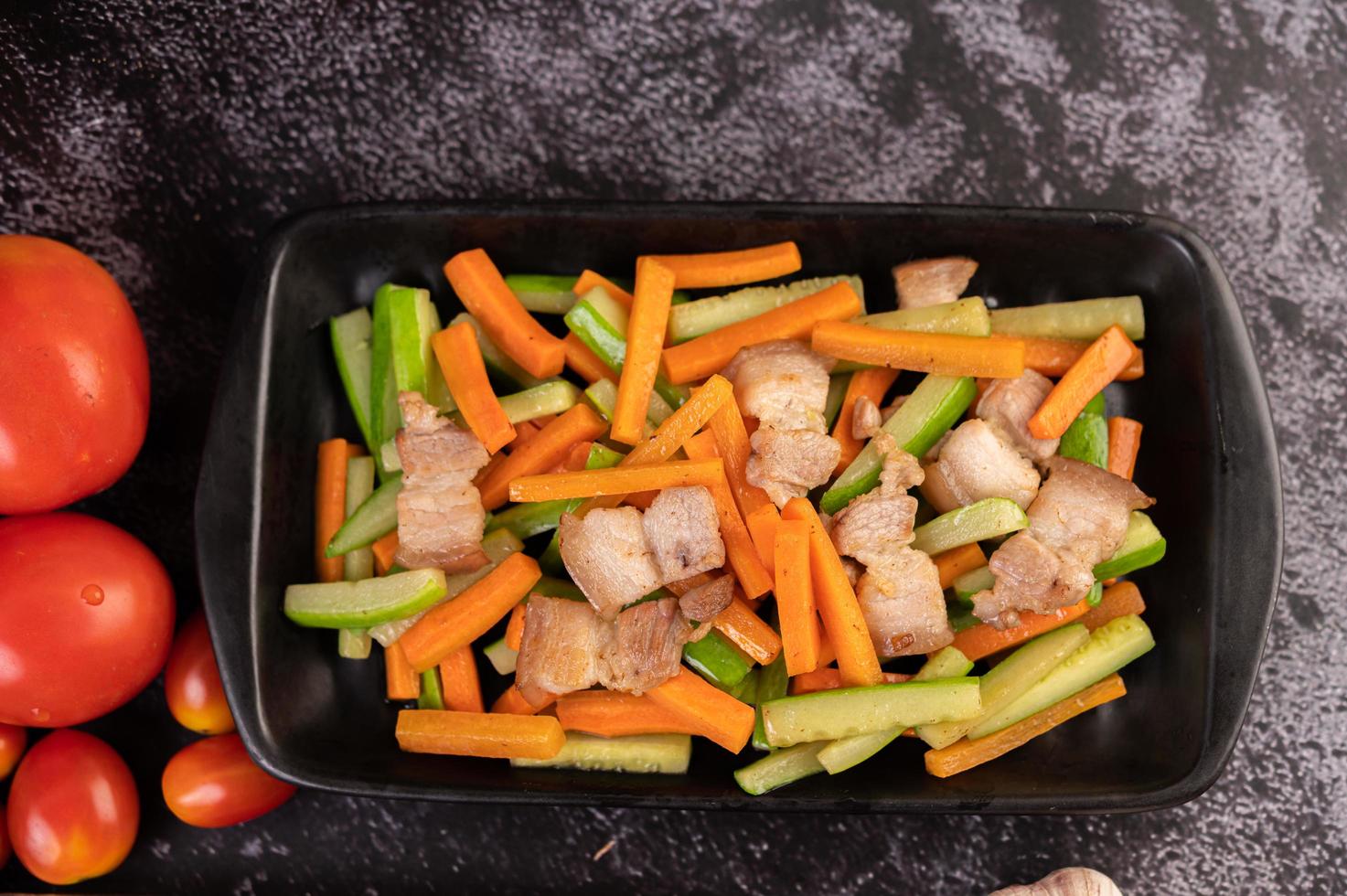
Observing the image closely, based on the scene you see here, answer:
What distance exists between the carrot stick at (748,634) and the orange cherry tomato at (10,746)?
1.75 metres

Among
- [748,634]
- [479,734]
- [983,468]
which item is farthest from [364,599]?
[983,468]

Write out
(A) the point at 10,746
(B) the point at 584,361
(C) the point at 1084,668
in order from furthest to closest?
1. (A) the point at 10,746
2. (B) the point at 584,361
3. (C) the point at 1084,668

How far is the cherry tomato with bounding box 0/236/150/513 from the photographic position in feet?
7.69

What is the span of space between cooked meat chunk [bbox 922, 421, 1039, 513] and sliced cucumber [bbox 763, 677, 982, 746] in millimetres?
404

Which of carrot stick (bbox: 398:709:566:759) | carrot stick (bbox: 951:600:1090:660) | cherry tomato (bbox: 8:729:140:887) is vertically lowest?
cherry tomato (bbox: 8:729:140:887)

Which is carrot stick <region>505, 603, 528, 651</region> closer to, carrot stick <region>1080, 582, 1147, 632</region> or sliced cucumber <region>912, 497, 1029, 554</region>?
sliced cucumber <region>912, 497, 1029, 554</region>

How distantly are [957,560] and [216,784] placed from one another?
181 centimetres

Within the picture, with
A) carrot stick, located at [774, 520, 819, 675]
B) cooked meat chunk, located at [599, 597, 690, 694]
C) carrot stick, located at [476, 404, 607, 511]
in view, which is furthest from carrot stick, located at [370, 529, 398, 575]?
carrot stick, located at [774, 520, 819, 675]

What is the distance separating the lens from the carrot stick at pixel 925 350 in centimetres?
238

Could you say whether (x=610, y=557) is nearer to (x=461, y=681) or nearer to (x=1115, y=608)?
(x=461, y=681)

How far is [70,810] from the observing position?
2.56m

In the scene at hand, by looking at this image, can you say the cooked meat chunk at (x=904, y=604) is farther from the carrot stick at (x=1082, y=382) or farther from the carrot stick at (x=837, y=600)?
the carrot stick at (x=1082, y=382)

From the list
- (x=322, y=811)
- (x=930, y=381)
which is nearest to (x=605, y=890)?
(x=322, y=811)

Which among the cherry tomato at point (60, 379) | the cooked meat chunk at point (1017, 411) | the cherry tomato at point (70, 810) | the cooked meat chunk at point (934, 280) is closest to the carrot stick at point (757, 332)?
the cooked meat chunk at point (934, 280)
